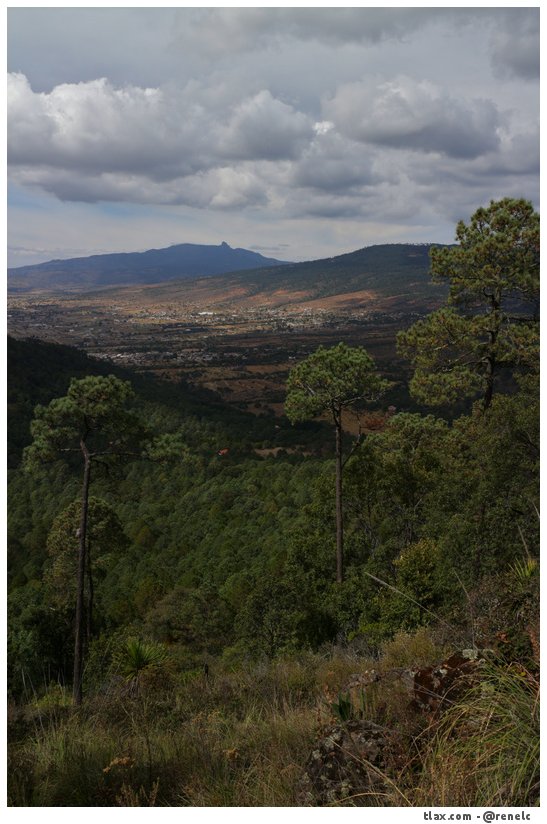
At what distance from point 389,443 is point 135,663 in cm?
802

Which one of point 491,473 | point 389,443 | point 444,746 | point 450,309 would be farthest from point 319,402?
point 444,746

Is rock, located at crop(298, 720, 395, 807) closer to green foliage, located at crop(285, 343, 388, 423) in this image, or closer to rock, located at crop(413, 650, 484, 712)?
rock, located at crop(413, 650, 484, 712)

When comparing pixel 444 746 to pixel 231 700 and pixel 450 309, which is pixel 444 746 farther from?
pixel 450 309

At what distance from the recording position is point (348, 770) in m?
2.57

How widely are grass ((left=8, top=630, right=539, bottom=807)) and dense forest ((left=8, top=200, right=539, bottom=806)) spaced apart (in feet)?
0.04

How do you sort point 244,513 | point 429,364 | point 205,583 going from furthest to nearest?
point 244,513
point 205,583
point 429,364

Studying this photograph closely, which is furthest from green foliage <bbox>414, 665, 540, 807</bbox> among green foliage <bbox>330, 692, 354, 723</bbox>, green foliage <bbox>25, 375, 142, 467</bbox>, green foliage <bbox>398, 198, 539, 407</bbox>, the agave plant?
green foliage <bbox>398, 198, 539, 407</bbox>

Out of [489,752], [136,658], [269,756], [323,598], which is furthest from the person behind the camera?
[323,598]

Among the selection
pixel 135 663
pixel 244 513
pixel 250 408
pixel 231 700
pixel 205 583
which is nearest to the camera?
pixel 231 700

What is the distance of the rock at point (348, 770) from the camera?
2.51m

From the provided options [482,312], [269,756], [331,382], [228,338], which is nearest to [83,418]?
[331,382]

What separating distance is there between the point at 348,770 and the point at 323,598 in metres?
10.5

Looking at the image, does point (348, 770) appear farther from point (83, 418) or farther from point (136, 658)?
point (83, 418)
